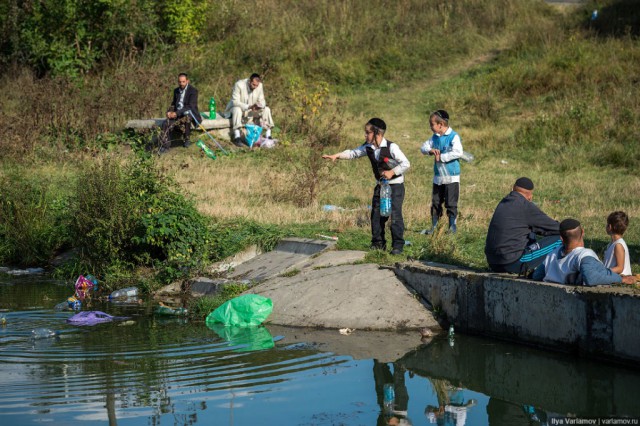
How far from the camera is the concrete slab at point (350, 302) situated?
10.6 metres

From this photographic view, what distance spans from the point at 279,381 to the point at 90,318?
3.49 meters

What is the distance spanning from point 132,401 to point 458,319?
3.82m

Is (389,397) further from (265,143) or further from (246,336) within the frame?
(265,143)

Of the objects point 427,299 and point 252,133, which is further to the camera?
point 252,133

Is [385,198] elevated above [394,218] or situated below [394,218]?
above

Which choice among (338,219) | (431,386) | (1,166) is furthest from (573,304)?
(1,166)

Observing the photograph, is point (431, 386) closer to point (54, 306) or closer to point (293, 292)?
point (293, 292)

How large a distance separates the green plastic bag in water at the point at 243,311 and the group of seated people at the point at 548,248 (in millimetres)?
2667

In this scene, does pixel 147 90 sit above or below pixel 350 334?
above

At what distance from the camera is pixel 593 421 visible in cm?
750

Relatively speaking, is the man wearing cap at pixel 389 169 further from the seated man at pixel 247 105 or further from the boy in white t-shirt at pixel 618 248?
the seated man at pixel 247 105

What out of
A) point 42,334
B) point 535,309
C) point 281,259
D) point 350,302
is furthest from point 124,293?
point 535,309

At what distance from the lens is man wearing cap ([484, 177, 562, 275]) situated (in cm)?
981

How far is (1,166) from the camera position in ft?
61.2
